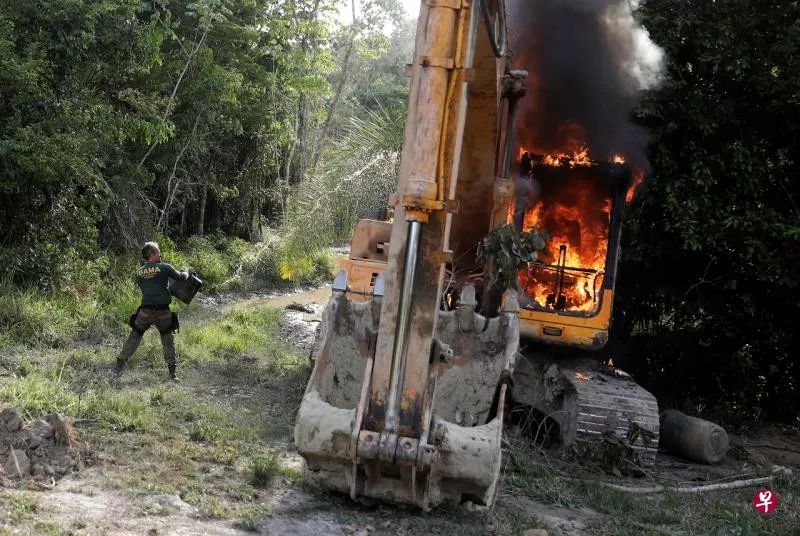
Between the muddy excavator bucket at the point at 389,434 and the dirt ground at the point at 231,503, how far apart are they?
0.64 feet

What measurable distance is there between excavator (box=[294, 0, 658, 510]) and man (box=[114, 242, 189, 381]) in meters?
1.94

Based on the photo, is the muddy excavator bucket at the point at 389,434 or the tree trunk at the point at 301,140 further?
the tree trunk at the point at 301,140

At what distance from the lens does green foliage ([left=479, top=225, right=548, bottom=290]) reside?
7.69 meters

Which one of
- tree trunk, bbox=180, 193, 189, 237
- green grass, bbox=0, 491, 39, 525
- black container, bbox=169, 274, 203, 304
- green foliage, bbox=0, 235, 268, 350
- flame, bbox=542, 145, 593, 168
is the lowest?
green grass, bbox=0, 491, 39, 525

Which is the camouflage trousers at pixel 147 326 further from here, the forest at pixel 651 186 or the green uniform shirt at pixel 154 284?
the forest at pixel 651 186

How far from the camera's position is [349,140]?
20.8m

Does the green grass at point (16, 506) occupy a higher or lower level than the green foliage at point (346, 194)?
lower

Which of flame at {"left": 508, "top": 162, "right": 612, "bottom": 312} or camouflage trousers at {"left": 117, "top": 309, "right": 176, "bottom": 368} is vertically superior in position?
flame at {"left": 508, "top": 162, "right": 612, "bottom": 312}

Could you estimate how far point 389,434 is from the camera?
5.64 m

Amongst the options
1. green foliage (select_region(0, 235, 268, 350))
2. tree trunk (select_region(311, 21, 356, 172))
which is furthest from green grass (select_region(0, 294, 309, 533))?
tree trunk (select_region(311, 21, 356, 172))

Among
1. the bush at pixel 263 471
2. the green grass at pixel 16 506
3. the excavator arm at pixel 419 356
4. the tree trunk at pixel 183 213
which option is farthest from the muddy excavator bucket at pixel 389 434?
the tree trunk at pixel 183 213

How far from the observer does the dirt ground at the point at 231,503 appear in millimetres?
5379

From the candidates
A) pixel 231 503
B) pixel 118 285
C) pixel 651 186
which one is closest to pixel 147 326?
pixel 231 503

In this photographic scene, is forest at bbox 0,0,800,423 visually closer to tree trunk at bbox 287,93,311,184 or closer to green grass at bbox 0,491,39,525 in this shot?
green grass at bbox 0,491,39,525
